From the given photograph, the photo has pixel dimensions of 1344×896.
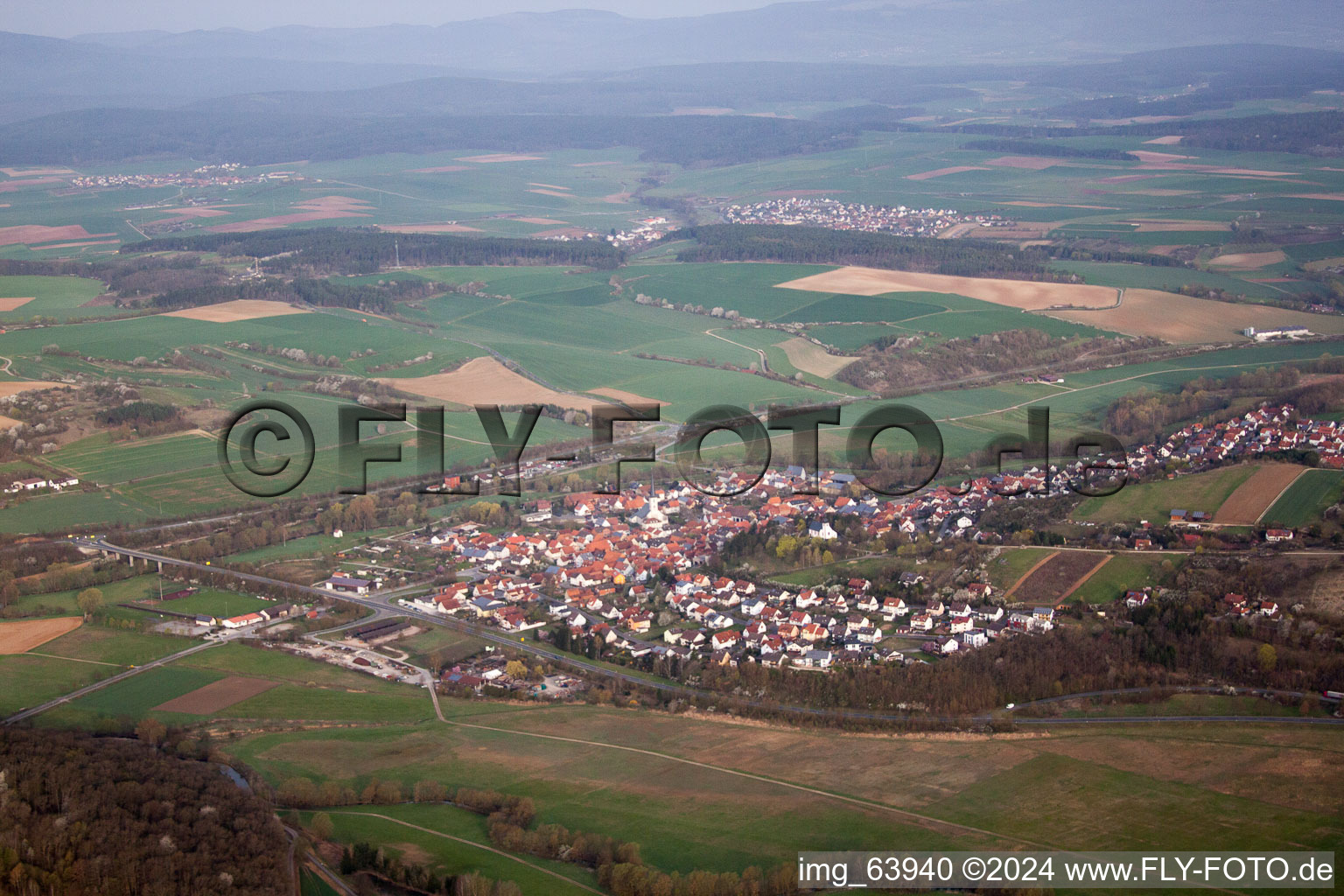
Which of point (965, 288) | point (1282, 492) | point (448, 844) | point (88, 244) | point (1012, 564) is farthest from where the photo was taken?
point (88, 244)

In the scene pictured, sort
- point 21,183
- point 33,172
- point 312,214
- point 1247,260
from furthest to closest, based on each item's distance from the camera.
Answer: point 33,172
point 21,183
point 312,214
point 1247,260

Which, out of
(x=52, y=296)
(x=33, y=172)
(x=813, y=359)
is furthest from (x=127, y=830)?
(x=33, y=172)

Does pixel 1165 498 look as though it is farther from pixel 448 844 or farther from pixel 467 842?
pixel 448 844

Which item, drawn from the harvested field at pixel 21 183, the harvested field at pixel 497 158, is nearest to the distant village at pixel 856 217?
the harvested field at pixel 497 158

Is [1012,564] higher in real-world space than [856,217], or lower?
lower

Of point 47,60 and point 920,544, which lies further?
point 47,60

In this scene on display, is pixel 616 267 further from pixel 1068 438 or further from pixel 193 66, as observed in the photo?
pixel 193 66

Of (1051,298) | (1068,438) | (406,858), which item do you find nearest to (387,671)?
(406,858)

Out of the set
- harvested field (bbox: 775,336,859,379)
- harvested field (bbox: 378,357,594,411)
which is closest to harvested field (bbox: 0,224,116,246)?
harvested field (bbox: 378,357,594,411)

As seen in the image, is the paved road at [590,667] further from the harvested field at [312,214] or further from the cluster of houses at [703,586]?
the harvested field at [312,214]
